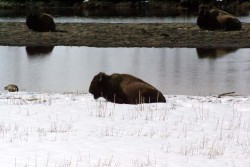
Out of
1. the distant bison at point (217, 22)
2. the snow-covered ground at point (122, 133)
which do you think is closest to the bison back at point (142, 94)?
the snow-covered ground at point (122, 133)

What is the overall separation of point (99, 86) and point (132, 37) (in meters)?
18.9

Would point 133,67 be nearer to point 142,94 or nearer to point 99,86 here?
point 99,86

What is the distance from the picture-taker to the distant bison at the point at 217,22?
1369 inches

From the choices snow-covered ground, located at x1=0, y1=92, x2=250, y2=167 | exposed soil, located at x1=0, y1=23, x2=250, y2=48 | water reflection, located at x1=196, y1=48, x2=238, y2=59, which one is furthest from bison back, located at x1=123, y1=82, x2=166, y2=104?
exposed soil, located at x1=0, y1=23, x2=250, y2=48

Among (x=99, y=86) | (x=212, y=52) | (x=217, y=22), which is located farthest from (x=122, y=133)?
(x=217, y=22)

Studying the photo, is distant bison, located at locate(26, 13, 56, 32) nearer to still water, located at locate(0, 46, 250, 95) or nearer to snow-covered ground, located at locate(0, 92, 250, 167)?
still water, located at locate(0, 46, 250, 95)

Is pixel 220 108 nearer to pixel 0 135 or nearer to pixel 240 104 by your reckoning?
pixel 240 104

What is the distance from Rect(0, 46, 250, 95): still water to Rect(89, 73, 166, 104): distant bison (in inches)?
146

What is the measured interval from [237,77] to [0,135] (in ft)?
40.9

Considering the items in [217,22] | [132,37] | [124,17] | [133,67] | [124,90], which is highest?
[217,22]

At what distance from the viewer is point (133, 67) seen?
74.6 ft

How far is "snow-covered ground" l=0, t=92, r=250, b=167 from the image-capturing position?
8.17 m

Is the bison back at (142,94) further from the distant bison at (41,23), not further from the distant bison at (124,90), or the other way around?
the distant bison at (41,23)

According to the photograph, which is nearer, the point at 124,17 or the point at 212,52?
the point at 212,52
